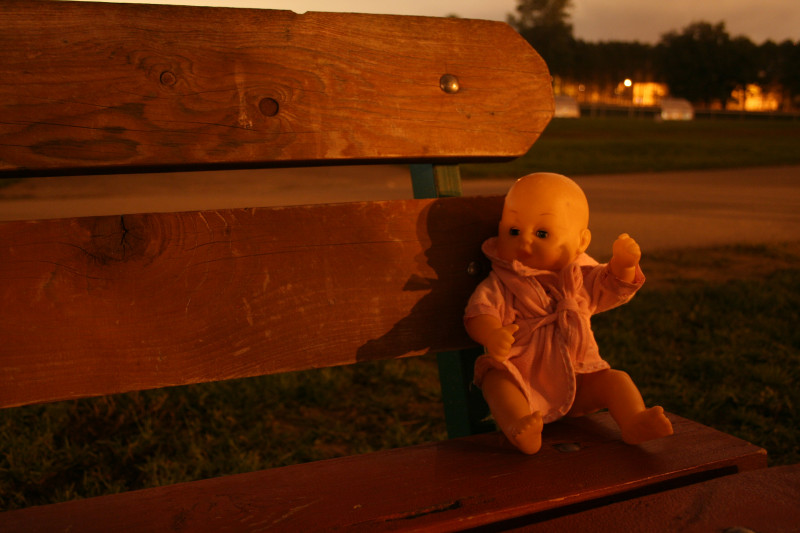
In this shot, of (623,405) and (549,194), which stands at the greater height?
(549,194)

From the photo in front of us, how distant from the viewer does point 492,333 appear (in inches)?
53.0

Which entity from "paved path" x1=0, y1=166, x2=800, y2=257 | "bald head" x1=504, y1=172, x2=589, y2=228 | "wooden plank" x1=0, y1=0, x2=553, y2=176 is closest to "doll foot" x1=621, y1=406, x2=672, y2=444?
"bald head" x1=504, y1=172, x2=589, y2=228

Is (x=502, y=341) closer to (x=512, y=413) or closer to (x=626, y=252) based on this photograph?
(x=512, y=413)

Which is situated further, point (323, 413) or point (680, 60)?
point (680, 60)

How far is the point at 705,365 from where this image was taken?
3223 mm

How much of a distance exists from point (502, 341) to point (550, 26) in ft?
255

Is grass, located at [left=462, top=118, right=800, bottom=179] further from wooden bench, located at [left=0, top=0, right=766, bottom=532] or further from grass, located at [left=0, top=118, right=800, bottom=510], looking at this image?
wooden bench, located at [left=0, top=0, right=766, bottom=532]

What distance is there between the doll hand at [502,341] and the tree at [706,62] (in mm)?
85157

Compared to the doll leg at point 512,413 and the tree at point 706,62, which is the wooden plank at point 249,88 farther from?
the tree at point 706,62

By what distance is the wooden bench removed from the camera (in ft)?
3.67

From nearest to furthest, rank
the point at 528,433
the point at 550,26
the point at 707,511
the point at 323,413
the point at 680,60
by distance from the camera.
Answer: the point at 707,511, the point at 528,433, the point at 323,413, the point at 550,26, the point at 680,60

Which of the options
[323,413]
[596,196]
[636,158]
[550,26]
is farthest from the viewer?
[550,26]

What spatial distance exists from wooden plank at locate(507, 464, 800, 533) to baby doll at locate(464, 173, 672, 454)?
0.32m

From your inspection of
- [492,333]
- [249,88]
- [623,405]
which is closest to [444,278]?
[492,333]
